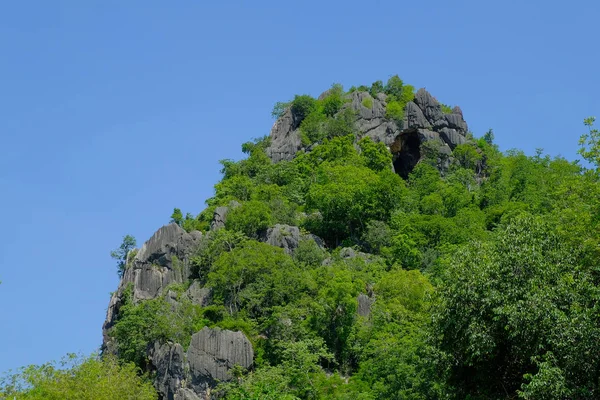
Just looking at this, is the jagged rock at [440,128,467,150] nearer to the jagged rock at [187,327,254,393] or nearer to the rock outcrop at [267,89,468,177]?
the rock outcrop at [267,89,468,177]

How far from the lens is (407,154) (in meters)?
76.6

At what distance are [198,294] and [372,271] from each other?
9400 mm

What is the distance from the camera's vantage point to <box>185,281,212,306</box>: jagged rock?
4834 centimetres

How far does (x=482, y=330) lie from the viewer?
84.5 feet

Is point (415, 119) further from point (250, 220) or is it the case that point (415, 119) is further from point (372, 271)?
point (372, 271)

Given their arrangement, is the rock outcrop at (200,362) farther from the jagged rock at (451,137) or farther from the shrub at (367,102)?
the shrub at (367,102)

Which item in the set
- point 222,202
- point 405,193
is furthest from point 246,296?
point 405,193

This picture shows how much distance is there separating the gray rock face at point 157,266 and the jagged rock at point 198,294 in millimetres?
2033

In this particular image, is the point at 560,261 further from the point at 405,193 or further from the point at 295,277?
the point at 405,193

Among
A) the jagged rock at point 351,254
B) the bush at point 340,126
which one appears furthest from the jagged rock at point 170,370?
the bush at point 340,126

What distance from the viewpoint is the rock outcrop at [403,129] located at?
7362cm

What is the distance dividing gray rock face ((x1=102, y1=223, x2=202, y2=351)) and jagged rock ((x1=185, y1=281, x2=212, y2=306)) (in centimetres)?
203

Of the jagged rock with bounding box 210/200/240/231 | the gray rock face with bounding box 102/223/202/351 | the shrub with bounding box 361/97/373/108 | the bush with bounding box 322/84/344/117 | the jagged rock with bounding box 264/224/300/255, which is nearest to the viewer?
the gray rock face with bounding box 102/223/202/351

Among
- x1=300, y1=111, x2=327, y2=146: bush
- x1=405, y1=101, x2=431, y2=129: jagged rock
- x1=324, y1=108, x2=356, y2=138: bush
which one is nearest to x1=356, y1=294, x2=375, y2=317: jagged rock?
x1=300, y1=111, x2=327, y2=146: bush
